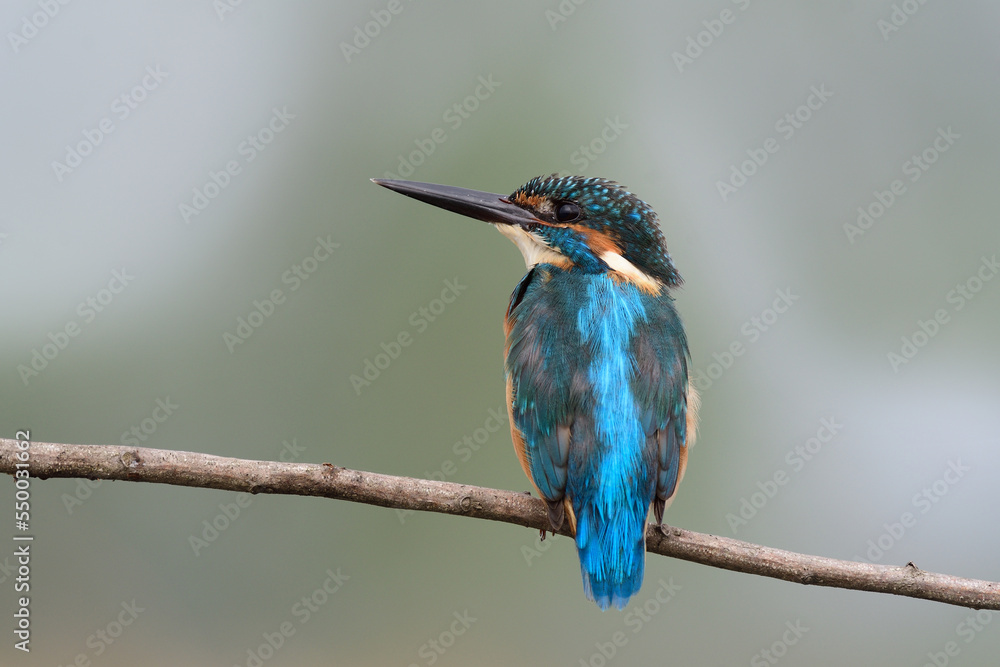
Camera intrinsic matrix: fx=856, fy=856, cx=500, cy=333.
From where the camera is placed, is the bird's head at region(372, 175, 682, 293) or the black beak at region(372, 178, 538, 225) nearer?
the bird's head at region(372, 175, 682, 293)

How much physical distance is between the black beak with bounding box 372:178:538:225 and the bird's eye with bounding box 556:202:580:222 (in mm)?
76

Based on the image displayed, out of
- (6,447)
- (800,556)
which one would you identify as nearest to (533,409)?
(800,556)

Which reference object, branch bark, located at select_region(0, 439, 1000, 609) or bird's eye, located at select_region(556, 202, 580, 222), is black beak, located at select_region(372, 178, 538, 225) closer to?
bird's eye, located at select_region(556, 202, 580, 222)

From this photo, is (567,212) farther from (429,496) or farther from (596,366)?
(429,496)

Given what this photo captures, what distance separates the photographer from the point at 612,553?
6.83 feet

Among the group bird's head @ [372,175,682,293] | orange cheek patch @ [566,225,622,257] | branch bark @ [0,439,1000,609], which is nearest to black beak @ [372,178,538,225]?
bird's head @ [372,175,682,293]

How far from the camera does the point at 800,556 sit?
6.66 ft

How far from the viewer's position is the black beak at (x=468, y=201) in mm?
2721

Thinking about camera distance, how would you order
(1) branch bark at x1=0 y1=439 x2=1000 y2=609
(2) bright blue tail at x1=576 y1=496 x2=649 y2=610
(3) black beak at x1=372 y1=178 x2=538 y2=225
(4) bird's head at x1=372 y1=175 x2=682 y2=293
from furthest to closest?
(3) black beak at x1=372 y1=178 x2=538 y2=225
(4) bird's head at x1=372 y1=175 x2=682 y2=293
(2) bright blue tail at x1=576 y1=496 x2=649 y2=610
(1) branch bark at x1=0 y1=439 x2=1000 y2=609

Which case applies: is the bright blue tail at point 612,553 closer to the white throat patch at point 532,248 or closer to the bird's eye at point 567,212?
the white throat patch at point 532,248

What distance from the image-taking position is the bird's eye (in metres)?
2.64

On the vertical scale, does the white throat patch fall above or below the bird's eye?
below

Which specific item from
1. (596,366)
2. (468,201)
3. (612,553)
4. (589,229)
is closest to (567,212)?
(589,229)

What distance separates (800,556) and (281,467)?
1227 millimetres
